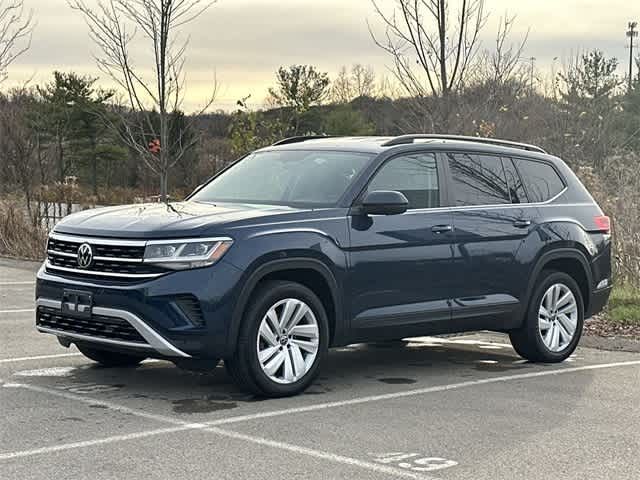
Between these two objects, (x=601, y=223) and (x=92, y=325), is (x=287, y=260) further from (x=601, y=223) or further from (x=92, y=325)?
(x=601, y=223)

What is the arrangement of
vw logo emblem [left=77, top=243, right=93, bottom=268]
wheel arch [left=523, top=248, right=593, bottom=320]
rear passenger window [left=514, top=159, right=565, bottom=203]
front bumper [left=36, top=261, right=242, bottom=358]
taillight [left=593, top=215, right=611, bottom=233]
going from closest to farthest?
front bumper [left=36, top=261, right=242, bottom=358] → vw logo emblem [left=77, top=243, right=93, bottom=268] → wheel arch [left=523, top=248, right=593, bottom=320] → rear passenger window [left=514, top=159, right=565, bottom=203] → taillight [left=593, top=215, right=611, bottom=233]

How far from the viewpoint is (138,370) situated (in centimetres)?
868

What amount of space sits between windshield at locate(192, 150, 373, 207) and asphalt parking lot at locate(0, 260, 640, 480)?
4.58ft

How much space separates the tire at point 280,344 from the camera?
741 cm

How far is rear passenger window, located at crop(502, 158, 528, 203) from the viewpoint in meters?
9.51

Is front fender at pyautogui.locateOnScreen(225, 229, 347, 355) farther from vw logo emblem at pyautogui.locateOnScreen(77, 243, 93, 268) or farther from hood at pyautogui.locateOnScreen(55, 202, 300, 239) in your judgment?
vw logo emblem at pyautogui.locateOnScreen(77, 243, 93, 268)

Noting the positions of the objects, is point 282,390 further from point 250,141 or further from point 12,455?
point 250,141

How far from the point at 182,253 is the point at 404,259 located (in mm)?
1857

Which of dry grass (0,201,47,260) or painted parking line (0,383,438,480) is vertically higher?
dry grass (0,201,47,260)

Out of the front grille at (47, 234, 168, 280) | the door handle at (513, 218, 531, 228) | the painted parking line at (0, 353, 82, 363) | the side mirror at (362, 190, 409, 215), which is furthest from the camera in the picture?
the door handle at (513, 218, 531, 228)

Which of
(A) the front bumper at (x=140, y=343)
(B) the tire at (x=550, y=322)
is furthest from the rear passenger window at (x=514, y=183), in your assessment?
(A) the front bumper at (x=140, y=343)

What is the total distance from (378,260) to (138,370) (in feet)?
6.97

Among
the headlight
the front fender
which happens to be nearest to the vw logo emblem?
the headlight

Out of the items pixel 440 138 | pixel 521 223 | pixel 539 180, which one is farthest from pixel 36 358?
pixel 539 180
